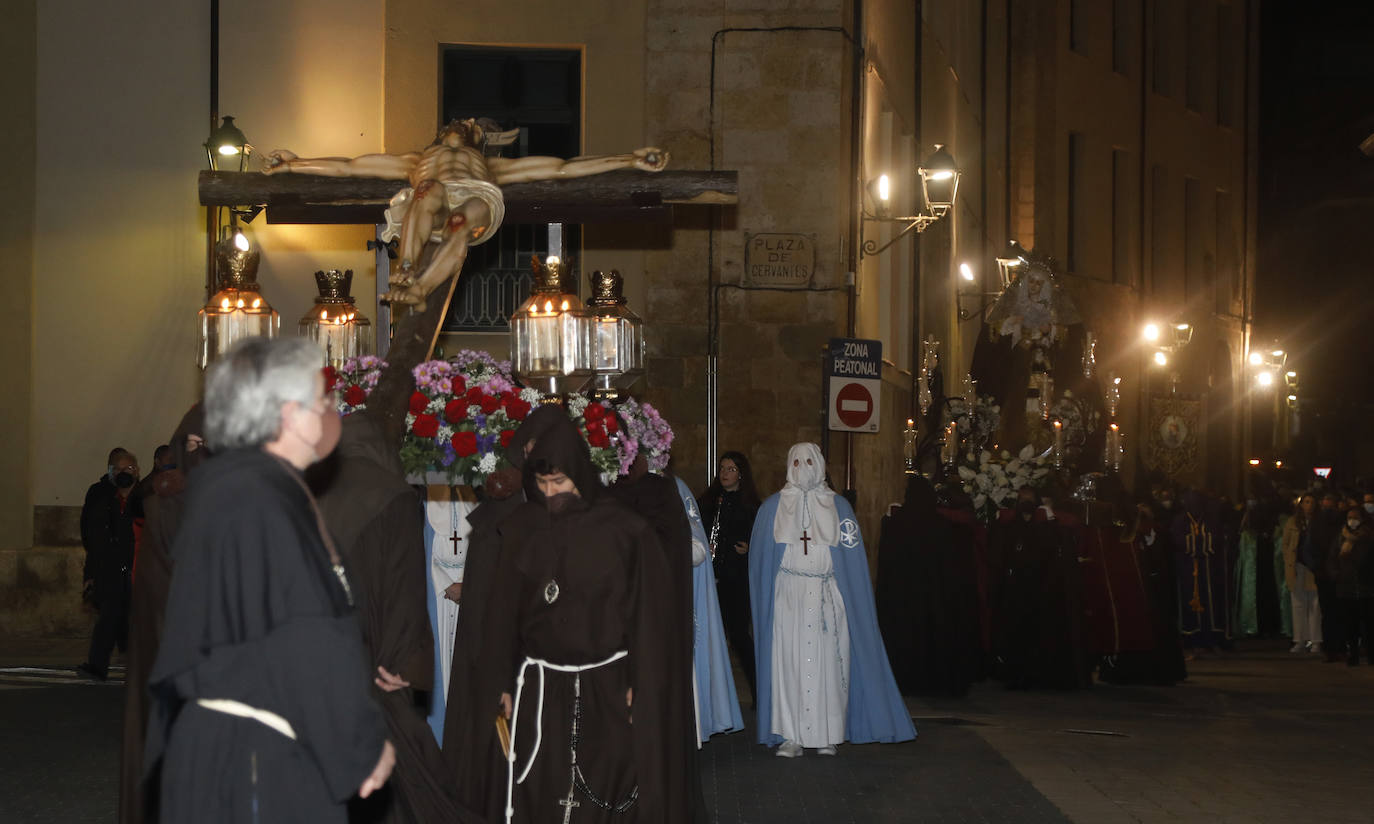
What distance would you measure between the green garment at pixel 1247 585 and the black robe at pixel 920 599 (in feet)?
29.2

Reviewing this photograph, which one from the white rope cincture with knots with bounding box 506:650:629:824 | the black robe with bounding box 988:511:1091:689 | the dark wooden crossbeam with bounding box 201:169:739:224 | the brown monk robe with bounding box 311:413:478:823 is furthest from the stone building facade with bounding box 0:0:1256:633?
the brown monk robe with bounding box 311:413:478:823

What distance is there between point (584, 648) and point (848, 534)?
4.63 m

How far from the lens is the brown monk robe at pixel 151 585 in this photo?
25.5 ft

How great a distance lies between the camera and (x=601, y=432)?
983 centimetres

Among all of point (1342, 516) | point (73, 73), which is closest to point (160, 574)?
point (73, 73)

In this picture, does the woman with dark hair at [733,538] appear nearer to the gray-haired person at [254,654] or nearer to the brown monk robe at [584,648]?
the brown monk robe at [584,648]

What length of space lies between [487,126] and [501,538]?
13.5 feet

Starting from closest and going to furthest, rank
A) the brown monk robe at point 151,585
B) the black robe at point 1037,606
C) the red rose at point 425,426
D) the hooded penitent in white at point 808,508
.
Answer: the brown monk robe at point 151,585 < the red rose at point 425,426 < the hooded penitent in white at point 808,508 < the black robe at point 1037,606

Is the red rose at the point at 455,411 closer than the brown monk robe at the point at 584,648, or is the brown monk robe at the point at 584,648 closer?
Answer: the brown monk robe at the point at 584,648

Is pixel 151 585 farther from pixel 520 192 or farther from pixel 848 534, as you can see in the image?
pixel 848 534

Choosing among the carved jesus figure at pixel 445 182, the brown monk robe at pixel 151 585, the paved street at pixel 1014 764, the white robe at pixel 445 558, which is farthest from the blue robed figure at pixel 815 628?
the brown monk robe at pixel 151 585

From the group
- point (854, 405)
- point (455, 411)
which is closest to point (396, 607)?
point (455, 411)

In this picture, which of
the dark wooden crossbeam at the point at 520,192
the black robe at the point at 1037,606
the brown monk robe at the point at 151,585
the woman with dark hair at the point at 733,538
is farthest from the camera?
the black robe at the point at 1037,606

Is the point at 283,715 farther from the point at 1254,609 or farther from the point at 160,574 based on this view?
the point at 1254,609
